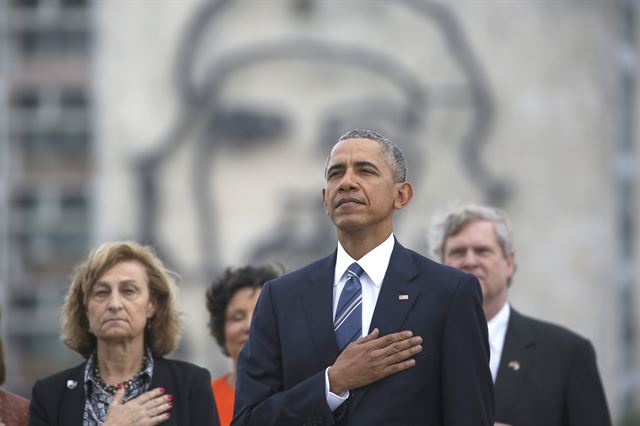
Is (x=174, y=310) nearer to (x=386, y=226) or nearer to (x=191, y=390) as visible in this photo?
(x=191, y=390)

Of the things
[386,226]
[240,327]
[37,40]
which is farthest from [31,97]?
[386,226]

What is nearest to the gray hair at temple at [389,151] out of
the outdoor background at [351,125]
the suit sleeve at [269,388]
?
the suit sleeve at [269,388]

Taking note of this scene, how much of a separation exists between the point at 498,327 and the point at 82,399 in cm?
182

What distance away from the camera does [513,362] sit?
5348mm

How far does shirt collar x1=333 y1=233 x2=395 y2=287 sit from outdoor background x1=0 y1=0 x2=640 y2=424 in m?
19.6

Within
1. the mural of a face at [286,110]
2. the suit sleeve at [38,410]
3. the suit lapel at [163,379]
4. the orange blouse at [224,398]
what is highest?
the mural of a face at [286,110]

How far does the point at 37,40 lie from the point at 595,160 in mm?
12798

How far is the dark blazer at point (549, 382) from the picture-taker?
5.14 metres

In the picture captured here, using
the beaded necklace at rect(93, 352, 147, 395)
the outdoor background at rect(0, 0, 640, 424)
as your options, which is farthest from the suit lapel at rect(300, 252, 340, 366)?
the outdoor background at rect(0, 0, 640, 424)

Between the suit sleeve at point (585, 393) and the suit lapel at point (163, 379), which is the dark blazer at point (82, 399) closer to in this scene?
the suit lapel at point (163, 379)

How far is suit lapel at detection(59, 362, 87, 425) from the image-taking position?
471 centimetres

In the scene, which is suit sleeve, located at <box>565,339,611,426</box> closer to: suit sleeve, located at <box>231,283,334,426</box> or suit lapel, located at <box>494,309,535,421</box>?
suit lapel, located at <box>494,309,535,421</box>

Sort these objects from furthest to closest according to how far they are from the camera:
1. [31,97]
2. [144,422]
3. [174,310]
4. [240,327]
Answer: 1. [31,97]
2. [240,327]
3. [174,310]
4. [144,422]

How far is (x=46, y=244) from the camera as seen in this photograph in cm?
2931
